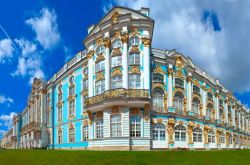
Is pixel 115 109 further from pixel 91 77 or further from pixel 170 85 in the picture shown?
pixel 170 85

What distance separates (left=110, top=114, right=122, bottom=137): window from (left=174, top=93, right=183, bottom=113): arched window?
9.98m

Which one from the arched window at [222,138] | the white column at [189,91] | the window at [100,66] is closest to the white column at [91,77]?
the window at [100,66]

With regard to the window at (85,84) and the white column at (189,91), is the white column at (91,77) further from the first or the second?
the white column at (189,91)

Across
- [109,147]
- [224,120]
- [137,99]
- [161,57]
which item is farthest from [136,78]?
[224,120]

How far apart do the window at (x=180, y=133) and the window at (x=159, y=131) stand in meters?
2.52

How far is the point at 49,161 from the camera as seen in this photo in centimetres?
2131

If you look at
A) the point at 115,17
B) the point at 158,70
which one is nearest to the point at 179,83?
the point at 158,70

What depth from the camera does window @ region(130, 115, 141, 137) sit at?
1360 inches

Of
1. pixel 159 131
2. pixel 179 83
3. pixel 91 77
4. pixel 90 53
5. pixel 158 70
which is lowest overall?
pixel 159 131

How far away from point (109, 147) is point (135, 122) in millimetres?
4271

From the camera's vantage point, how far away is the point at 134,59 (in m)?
36.8

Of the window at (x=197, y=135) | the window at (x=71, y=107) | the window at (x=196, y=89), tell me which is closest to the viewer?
the window at (x=197, y=135)

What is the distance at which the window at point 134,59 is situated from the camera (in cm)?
3672

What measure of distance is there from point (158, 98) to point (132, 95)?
18.8ft
